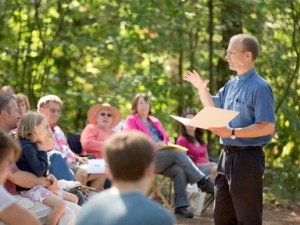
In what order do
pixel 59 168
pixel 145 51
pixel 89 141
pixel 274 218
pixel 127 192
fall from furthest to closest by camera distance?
1. pixel 145 51
2. pixel 274 218
3. pixel 89 141
4. pixel 59 168
5. pixel 127 192

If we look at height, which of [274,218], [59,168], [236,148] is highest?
[236,148]

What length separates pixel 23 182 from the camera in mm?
5656

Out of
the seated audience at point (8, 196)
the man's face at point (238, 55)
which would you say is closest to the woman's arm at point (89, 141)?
the man's face at point (238, 55)

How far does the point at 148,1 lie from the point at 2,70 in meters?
3.02

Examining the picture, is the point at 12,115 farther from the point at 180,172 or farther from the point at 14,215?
the point at 180,172

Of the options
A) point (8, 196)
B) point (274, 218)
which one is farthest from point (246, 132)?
point (274, 218)

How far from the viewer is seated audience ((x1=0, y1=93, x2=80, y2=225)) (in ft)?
18.6

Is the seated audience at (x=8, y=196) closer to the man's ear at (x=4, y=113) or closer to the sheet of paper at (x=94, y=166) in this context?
the man's ear at (x=4, y=113)

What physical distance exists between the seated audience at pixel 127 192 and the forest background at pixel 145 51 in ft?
26.0

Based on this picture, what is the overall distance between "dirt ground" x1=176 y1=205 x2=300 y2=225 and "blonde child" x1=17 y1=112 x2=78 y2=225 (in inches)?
113

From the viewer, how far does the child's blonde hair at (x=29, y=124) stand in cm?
583

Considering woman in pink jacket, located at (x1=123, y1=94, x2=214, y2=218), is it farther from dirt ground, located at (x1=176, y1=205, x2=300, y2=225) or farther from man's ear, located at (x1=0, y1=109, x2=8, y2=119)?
man's ear, located at (x1=0, y1=109, x2=8, y2=119)

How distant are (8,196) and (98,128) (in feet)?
19.0

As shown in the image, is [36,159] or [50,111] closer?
[36,159]
